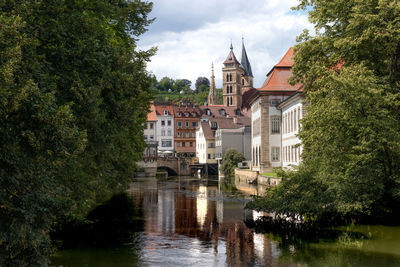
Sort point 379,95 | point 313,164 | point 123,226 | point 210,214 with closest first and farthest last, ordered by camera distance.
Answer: point 379,95, point 313,164, point 123,226, point 210,214

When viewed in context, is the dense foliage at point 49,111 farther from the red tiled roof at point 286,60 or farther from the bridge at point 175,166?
the bridge at point 175,166

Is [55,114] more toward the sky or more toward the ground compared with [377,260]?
more toward the sky

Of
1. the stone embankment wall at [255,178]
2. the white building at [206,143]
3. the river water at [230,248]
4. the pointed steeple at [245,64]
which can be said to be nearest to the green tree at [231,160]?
the stone embankment wall at [255,178]

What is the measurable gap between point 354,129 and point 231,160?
5279 centimetres

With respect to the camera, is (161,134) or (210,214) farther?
(161,134)

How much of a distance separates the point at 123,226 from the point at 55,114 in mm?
14994

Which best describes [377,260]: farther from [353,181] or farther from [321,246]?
[353,181]

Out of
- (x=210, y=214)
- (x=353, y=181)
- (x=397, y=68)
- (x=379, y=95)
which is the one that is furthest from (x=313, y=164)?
(x=210, y=214)

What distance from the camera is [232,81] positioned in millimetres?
141750

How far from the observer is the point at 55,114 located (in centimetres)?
860

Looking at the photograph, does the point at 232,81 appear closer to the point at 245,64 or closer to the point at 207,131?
the point at 245,64

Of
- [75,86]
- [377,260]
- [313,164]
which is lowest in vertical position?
[377,260]

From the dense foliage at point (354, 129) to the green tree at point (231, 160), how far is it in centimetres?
4793

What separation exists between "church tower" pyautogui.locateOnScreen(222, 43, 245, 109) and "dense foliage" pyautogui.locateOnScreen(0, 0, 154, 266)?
126128mm
